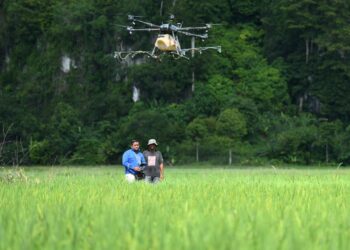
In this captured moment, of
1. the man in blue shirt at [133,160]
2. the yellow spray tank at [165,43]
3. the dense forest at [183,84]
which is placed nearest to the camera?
the man in blue shirt at [133,160]

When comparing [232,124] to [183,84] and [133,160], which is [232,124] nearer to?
[183,84]

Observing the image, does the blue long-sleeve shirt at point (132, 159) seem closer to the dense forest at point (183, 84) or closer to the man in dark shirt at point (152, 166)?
the man in dark shirt at point (152, 166)

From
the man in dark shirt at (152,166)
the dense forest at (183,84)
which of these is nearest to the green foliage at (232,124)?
the dense forest at (183,84)

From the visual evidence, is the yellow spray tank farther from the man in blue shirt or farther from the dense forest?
the man in blue shirt

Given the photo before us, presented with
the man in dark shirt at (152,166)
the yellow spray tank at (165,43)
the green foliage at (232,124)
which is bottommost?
the man in dark shirt at (152,166)

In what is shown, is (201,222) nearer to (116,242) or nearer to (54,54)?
(116,242)

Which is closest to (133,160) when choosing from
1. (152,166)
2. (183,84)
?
(152,166)

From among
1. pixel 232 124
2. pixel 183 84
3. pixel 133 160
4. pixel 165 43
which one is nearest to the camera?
pixel 133 160
